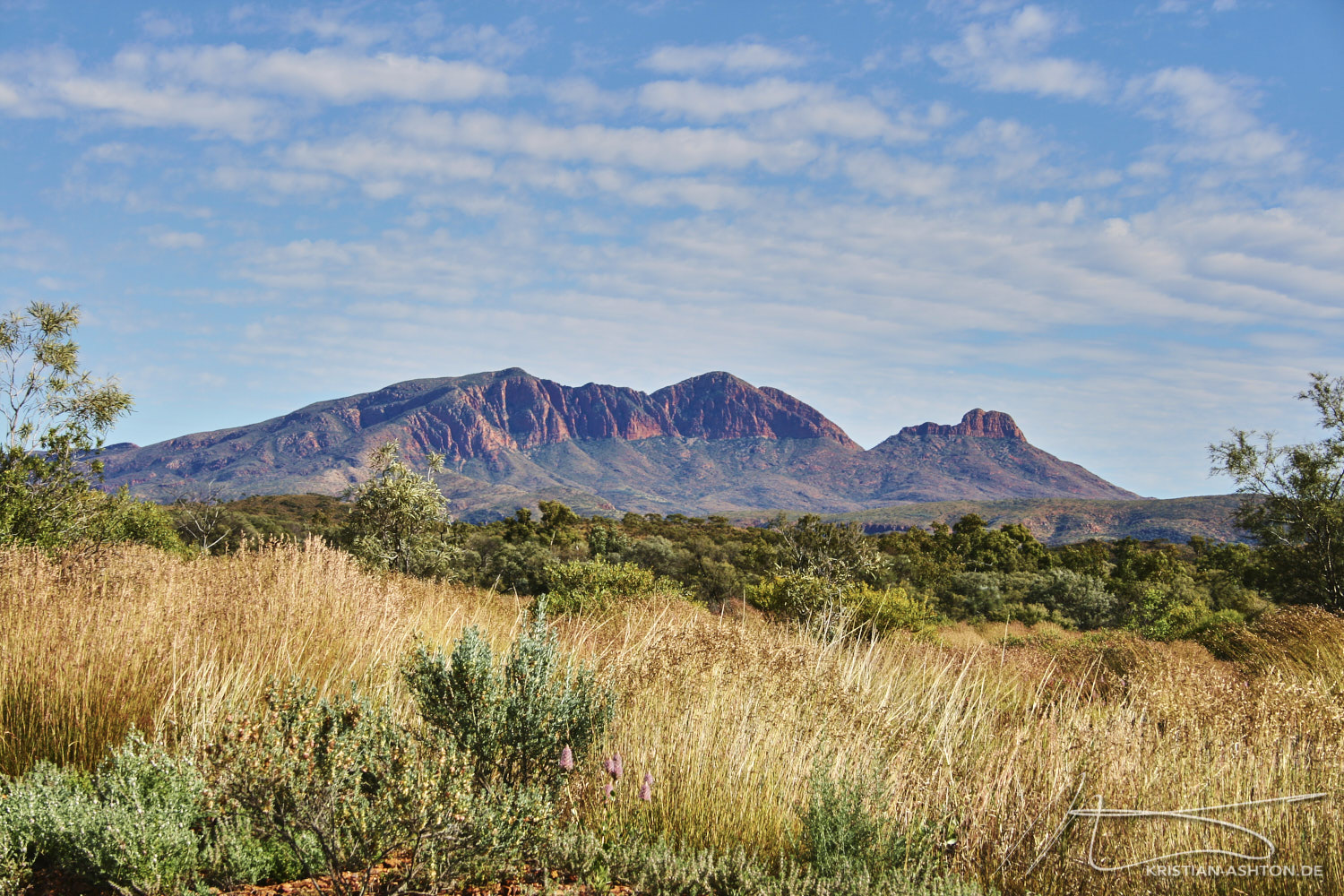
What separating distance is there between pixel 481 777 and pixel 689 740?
108 cm

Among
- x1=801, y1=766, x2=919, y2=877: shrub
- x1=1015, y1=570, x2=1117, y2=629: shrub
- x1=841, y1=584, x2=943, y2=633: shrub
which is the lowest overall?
x1=1015, y1=570, x2=1117, y2=629: shrub

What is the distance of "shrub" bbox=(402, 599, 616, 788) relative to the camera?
3510mm

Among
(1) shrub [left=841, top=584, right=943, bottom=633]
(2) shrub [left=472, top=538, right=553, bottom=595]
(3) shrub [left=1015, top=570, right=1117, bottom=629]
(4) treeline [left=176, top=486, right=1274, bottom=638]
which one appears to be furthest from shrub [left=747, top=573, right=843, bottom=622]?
(3) shrub [left=1015, top=570, right=1117, bottom=629]

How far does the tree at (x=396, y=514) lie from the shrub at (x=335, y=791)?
15263 mm

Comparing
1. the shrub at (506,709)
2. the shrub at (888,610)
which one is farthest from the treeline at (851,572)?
the shrub at (506,709)

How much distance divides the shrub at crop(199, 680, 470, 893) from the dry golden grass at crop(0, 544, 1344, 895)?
1.55 ft

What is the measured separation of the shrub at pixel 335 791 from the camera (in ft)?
8.62

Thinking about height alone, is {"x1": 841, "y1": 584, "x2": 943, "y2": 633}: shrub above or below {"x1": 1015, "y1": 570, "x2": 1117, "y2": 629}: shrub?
above

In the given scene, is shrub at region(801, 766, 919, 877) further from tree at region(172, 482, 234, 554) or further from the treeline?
tree at region(172, 482, 234, 554)

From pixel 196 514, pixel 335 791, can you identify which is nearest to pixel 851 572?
pixel 335 791

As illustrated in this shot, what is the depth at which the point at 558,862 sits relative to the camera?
10.6ft

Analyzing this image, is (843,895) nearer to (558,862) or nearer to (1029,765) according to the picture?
(558,862)

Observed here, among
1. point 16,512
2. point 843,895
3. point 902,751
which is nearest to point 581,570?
point 16,512

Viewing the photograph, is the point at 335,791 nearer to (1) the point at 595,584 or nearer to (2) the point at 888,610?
(2) the point at 888,610
